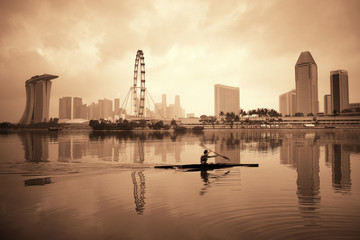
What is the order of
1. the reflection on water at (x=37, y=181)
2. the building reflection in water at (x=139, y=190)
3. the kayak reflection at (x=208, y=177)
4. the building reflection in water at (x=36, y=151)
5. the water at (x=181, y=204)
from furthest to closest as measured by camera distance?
the building reflection in water at (x=36, y=151) → the reflection on water at (x=37, y=181) → the kayak reflection at (x=208, y=177) → the building reflection in water at (x=139, y=190) → the water at (x=181, y=204)

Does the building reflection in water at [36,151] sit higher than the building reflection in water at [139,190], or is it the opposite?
the building reflection in water at [36,151]

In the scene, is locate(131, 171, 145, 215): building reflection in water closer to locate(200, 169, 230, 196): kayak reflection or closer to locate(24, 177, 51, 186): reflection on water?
locate(200, 169, 230, 196): kayak reflection

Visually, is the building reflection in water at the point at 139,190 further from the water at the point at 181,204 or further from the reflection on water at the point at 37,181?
the reflection on water at the point at 37,181

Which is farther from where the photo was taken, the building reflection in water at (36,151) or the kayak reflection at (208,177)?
the building reflection in water at (36,151)

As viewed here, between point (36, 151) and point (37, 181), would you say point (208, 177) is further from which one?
point (36, 151)

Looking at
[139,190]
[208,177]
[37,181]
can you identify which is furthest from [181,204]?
[37,181]

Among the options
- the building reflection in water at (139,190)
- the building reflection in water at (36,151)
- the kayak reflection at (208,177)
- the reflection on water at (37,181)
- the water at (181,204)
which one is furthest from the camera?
the building reflection in water at (36,151)

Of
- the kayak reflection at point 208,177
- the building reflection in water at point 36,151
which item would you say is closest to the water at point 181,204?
the kayak reflection at point 208,177

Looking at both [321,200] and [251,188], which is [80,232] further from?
[321,200]

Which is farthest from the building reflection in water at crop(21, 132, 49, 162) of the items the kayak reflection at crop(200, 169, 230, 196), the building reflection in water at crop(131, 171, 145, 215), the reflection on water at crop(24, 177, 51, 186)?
the kayak reflection at crop(200, 169, 230, 196)

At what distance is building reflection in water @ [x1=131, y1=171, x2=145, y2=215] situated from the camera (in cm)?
1282

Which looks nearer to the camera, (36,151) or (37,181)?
(37,181)

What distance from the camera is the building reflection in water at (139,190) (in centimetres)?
1282

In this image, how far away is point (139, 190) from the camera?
15.9 meters
